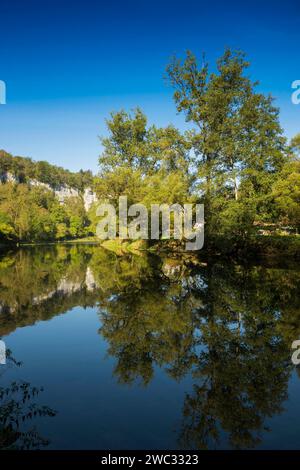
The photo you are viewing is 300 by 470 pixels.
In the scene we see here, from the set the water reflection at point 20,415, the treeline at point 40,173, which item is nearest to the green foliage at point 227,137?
the water reflection at point 20,415

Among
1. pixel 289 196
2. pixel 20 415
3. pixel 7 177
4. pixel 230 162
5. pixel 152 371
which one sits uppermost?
pixel 7 177

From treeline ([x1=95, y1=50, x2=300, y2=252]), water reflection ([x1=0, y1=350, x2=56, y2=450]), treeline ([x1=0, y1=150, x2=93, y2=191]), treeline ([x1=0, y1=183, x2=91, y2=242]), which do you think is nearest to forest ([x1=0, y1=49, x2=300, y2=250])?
treeline ([x1=95, y1=50, x2=300, y2=252])

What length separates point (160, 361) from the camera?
7.88 m

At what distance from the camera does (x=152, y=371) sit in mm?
7379

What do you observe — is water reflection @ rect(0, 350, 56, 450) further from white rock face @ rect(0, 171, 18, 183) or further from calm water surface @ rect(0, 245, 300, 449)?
white rock face @ rect(0, 171, 18, 183)

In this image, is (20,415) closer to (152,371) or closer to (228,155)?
(152,371)

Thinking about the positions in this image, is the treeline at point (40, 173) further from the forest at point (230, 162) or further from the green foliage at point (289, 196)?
the green foliage at point (289, 196)

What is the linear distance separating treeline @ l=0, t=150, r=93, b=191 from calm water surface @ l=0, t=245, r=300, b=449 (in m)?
149

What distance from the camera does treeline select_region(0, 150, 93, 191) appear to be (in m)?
151

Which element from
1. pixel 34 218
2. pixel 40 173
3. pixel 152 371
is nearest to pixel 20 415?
pixel 152 371

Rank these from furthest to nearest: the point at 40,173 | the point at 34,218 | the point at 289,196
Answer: the point at 40,173 < the point at 34,218 < the point at 289,196

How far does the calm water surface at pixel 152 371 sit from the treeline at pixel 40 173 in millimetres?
149489

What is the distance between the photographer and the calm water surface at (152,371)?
5.10 m

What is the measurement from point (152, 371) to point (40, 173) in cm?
17030
